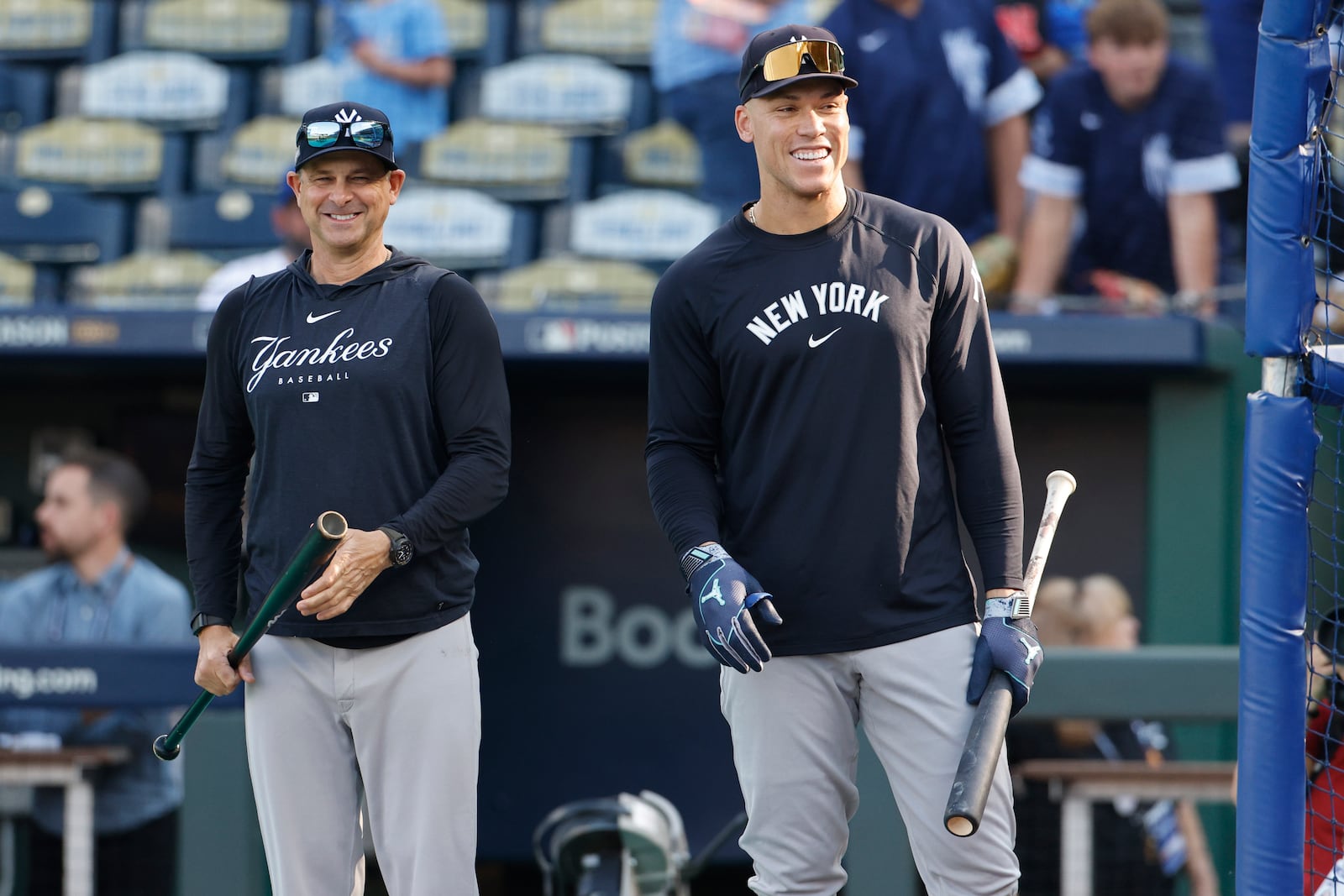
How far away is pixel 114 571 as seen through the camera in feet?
15.0

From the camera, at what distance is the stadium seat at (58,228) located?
19.5 ft

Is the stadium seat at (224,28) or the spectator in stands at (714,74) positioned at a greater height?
the stadium seat at (224,28)

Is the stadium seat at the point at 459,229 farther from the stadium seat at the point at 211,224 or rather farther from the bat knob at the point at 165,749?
the bat knob at the point at 165,749

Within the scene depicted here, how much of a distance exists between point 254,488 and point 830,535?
94 cm

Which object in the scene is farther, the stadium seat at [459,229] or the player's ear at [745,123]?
the stadium seat at [459,229]

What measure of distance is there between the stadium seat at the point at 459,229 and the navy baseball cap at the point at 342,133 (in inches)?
123

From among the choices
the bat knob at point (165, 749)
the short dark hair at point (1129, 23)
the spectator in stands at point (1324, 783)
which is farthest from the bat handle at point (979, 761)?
the short dark hair at point (1129, 23)

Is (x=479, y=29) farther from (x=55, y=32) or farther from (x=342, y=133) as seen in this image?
(x=342, y=133)

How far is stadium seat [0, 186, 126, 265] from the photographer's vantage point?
234 inches

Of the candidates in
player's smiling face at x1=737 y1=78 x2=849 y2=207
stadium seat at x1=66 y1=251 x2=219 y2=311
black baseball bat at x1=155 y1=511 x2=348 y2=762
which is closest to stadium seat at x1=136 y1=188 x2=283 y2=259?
stadium seat at x1=66 y1=251 x2=219 y2=311

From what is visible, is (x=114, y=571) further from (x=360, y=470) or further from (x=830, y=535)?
(x=830, y=535)

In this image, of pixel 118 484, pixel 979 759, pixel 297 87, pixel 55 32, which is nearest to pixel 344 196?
pixel 979 759

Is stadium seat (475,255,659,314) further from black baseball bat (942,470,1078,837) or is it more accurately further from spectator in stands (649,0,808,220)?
black baseball bat (942,470,1078,837)

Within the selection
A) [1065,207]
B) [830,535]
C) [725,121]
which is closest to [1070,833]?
[830,535]
